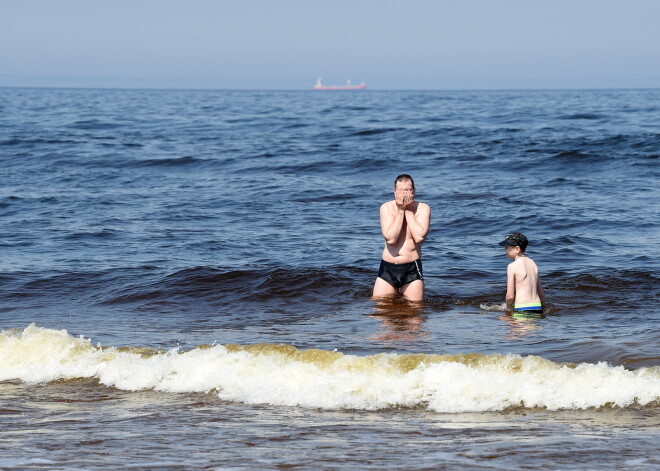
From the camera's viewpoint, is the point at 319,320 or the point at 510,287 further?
the point at 319,320

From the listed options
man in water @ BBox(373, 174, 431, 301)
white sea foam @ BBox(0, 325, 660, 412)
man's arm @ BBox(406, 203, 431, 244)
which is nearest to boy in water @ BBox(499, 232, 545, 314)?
man's arm @ BBox(406, 203, 431, 244)

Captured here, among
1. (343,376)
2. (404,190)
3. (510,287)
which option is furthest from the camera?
(510,287)

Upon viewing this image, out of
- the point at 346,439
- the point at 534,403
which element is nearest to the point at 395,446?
the point at 346,439

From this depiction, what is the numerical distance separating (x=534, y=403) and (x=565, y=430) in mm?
662

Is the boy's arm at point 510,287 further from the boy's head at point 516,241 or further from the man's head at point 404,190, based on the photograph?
the man's head at point 404,190

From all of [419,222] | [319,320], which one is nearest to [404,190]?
[419,222]

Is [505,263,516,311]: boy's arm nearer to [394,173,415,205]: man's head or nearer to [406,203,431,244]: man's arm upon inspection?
[406,203,431,244]: man's arm

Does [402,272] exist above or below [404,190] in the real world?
below

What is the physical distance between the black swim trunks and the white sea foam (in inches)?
91.8

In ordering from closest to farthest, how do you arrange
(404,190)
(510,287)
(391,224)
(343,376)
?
(343,376)
(404,190)
(510,287)
(391,224)

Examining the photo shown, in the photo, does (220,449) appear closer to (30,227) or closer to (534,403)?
(534,403)

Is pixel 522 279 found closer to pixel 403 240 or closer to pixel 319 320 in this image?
pixel 403 240

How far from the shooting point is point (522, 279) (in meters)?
8.59

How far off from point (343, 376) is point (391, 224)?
8.89ft
